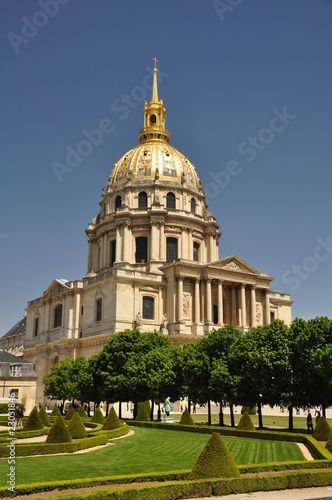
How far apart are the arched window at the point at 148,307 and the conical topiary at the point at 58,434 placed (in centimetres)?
4612

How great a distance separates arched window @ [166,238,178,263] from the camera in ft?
264

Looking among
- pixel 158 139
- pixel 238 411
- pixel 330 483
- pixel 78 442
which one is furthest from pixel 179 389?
pixel 158 139

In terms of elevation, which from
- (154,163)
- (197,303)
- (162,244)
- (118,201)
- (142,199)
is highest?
(154,163)

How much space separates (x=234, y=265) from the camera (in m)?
73.2

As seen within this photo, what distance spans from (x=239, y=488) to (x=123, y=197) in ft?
236

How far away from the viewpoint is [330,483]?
55.8ft

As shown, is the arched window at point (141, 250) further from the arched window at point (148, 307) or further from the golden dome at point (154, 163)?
the arched window at point (148, 307)

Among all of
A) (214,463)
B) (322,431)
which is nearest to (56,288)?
(322,431)

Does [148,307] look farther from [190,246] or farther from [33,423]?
[33,423]

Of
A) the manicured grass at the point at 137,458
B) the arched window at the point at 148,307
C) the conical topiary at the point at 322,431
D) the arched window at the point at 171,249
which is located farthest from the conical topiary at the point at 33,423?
the arched window at the point at 171,249

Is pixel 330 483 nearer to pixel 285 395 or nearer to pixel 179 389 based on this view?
pixel 285 395

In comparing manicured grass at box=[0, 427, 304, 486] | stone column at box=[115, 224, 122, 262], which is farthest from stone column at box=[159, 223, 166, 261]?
manicured grass at box=[0, 427, 304, 486]

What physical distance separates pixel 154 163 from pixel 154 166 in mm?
605

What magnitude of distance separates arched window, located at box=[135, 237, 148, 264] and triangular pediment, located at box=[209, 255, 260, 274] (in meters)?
13.2
